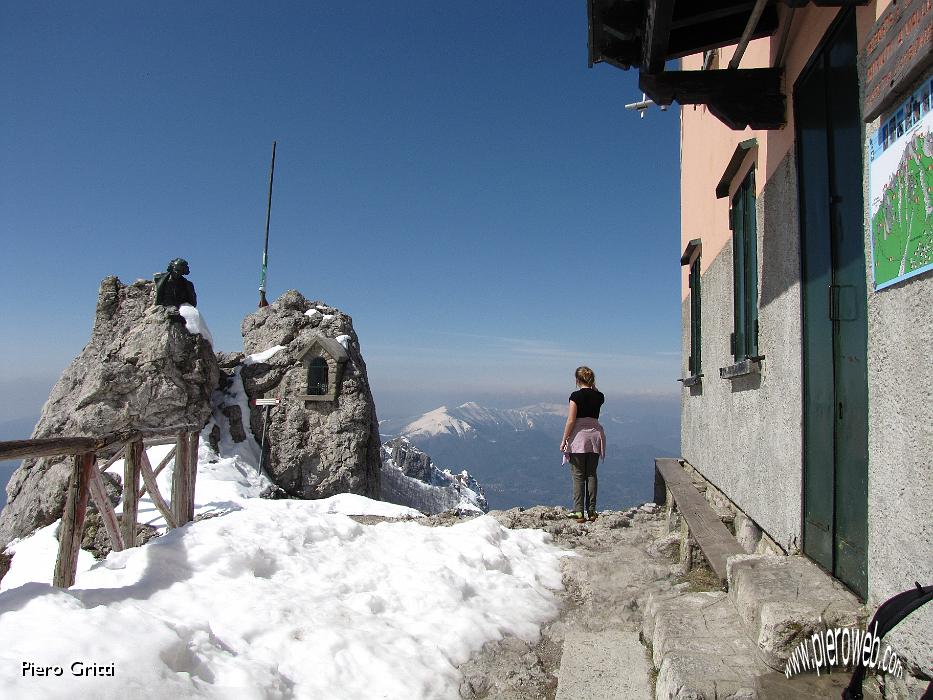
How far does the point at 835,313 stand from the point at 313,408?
17.3m

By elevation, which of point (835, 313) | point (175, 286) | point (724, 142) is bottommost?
point (835, 313)

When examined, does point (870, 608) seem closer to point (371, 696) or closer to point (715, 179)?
point (371, 696)

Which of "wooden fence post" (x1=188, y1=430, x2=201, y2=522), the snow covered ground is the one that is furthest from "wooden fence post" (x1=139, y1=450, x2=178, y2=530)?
the snow covered ground

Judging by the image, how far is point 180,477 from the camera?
6.64 m

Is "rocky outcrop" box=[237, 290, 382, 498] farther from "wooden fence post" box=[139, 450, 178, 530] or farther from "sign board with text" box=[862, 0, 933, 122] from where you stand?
"sign board with text" box=[862, 0, 933, 122]

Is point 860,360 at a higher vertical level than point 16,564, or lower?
higher

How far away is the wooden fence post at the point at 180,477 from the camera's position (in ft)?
21.5

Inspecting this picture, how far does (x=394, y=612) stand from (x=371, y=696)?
1025 mm

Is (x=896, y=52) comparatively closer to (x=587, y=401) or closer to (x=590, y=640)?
(x=590, y=640)

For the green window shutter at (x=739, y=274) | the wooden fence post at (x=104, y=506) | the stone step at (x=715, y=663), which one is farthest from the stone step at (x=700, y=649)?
the wooden fence post at (x=104, y=506)

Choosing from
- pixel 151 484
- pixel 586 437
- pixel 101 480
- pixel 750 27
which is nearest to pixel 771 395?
pixel 750 27

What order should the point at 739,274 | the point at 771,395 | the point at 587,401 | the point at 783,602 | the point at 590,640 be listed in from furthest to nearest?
the point at 587,401
the point at 739,274
the point at 771,395
the point at 590,640
the point at 783,602

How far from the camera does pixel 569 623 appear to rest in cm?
416

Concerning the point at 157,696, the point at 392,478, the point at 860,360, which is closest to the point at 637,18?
the point at 860,360
